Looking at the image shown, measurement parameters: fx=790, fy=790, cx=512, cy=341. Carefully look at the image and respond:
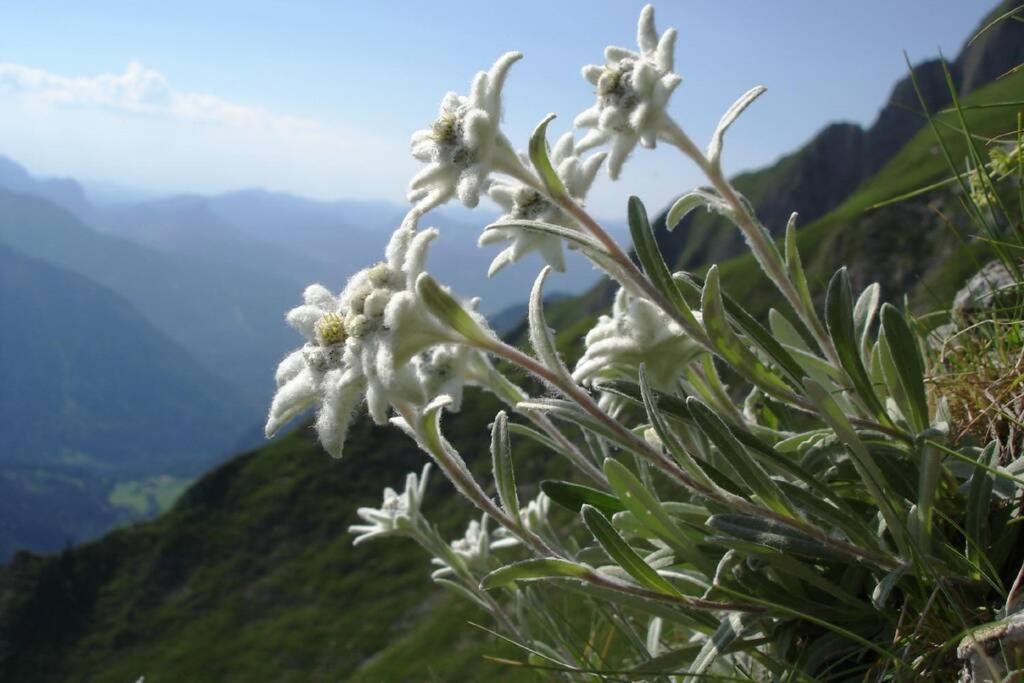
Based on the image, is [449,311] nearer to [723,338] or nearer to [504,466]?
[504,466]

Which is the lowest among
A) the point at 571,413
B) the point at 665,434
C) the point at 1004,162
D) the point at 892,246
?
the point at 892,246

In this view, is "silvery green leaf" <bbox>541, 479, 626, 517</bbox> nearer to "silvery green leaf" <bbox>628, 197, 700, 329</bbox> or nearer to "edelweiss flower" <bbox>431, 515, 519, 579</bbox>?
"silvery green leaf" <bbox>628, 197, 700, 329</bbox>

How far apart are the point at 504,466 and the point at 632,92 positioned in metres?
1.50

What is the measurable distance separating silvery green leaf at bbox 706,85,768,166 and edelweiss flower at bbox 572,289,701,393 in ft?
2.00

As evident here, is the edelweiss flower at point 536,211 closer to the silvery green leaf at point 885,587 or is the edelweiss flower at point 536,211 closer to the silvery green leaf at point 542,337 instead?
the silvery green leaf at point 542,337

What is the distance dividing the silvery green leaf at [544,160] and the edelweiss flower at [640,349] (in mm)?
505

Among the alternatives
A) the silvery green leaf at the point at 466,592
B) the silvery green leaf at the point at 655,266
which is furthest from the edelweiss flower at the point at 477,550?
the silvery green leaf at the point at 655,266

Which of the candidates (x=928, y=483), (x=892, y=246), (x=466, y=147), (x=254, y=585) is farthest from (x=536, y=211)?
(x=892, y=246)

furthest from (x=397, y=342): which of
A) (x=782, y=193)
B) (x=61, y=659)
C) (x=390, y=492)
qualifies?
(x=782, y=193)

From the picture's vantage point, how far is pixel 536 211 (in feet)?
10.2

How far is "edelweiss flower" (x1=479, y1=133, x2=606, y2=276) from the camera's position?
2.93 metres

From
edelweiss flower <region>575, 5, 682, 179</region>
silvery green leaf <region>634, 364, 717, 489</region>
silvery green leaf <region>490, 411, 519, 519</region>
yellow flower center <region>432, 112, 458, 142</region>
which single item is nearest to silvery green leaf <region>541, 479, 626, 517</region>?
silvery green leaf <region>490, 411, 519, 519</region>

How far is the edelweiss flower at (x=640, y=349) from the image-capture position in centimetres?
287

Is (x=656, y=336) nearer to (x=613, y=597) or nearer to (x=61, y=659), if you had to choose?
(x=613, y=597)
